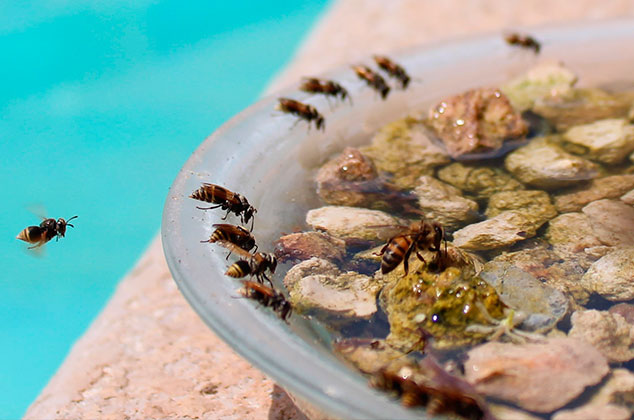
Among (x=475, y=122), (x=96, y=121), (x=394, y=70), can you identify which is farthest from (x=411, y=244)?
(x=96, y=121)

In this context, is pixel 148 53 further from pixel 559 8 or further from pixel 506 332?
pixel 506 332

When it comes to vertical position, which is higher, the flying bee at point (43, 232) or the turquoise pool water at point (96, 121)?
the flying bee at point (43, 232)

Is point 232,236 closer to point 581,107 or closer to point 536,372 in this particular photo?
point 536,372

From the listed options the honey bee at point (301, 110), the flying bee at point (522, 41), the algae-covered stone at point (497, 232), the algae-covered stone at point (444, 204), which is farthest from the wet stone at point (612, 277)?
the flying bee at point (522, 41)

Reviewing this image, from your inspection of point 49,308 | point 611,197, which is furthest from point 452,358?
point 49,308

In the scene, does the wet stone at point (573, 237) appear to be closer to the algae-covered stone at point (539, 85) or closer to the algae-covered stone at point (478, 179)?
the algae-covered stone at point (478, 179)

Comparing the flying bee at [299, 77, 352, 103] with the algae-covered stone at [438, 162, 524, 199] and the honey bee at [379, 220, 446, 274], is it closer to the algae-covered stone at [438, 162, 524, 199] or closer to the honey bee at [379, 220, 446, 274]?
the algae-covered stone at [438, 162, 524, 199]
